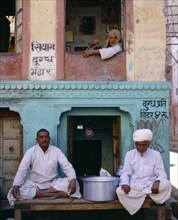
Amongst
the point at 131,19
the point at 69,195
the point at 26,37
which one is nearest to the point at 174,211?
the point at 69,195

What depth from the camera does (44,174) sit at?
7.92 metres

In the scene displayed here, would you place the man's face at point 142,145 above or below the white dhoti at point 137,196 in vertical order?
above

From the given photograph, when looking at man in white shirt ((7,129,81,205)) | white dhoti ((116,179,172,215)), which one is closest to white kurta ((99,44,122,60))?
man in white shirt ((7,129,81,205))

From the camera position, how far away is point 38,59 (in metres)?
8.70

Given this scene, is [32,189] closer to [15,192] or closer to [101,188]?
[15,192]

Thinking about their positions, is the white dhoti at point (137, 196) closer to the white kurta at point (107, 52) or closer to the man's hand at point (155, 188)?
the man's hand at point (155, 188)

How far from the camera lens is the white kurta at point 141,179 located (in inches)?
286

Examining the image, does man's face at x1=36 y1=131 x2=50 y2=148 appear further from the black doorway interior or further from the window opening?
the window opening

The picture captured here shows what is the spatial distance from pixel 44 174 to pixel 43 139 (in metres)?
0.68

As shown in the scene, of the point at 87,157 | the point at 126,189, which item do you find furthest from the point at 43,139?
the point at 87,157

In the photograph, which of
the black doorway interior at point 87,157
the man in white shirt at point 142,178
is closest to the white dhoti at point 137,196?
the man in white shirt at point 142,178

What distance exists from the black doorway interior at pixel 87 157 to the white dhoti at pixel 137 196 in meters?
3.32

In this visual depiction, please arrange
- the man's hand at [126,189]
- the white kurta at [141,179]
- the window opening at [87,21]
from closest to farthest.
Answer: the man's hand at [126,189] → the white kurta at [141,179] → the window opening at [87,21]

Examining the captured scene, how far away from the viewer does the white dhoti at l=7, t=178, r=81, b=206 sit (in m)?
7.54
